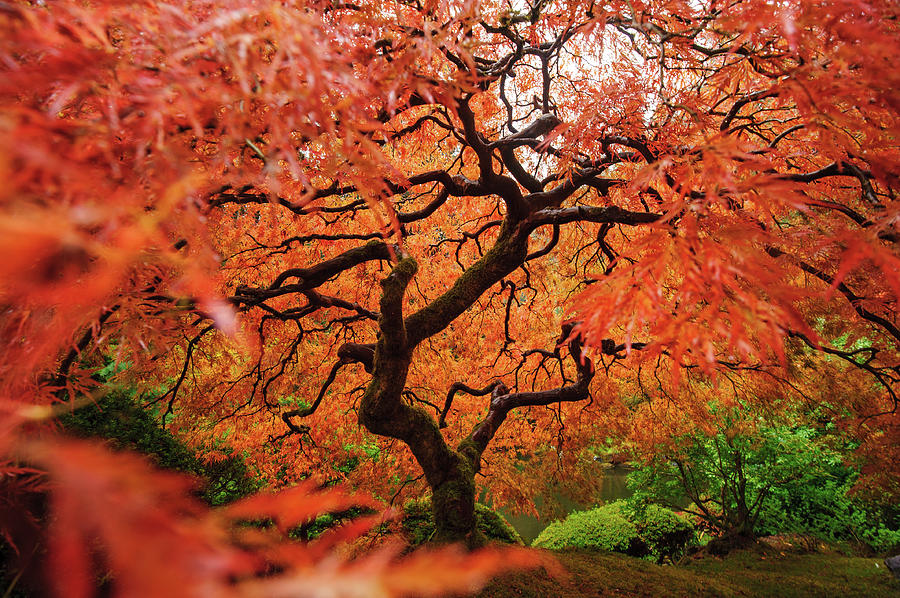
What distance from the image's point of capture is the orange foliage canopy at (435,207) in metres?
0.66

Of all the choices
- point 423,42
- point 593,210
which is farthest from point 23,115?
point 593,210

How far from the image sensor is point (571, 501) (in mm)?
9625

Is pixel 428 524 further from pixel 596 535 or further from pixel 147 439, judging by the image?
pixel 596 535

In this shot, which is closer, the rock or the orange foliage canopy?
the orange foliage canopy

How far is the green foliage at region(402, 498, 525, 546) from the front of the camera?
4.24 meters

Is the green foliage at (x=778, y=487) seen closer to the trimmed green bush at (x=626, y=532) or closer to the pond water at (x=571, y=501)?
the trimmed green bush at (x=626, y=532)

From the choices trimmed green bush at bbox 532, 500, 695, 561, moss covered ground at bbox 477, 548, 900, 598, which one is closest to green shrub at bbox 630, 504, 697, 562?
trimmed green bush at bbox 532, 500, 695, 561

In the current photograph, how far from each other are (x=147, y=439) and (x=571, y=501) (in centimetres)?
870

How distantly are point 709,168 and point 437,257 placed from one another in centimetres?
473

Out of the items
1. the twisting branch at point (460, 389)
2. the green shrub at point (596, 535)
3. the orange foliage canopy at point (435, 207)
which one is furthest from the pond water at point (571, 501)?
the twisting branch at point (460, 389)

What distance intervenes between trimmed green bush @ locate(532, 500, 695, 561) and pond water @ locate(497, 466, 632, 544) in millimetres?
Result: 1280

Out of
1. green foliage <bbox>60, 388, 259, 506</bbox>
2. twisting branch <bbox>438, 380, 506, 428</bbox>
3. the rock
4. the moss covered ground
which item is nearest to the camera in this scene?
the moss covered ground

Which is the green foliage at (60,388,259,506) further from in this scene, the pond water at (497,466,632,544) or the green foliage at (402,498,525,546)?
the pond water at (497,466,632,544)

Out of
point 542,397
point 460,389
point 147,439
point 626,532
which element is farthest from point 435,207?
point 626,532
